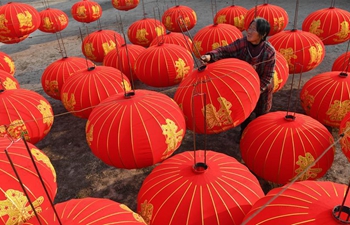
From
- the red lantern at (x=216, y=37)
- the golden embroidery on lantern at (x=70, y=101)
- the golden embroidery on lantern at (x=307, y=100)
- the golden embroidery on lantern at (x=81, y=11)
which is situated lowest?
the golden embroidery on lantern at (x=307, y=100)

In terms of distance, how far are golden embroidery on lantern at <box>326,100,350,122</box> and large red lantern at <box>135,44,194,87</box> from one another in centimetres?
332

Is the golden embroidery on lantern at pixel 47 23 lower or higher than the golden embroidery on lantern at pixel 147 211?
higher

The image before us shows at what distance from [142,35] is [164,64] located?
3710 millimetres

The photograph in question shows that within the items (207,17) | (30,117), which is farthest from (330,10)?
(207,17)

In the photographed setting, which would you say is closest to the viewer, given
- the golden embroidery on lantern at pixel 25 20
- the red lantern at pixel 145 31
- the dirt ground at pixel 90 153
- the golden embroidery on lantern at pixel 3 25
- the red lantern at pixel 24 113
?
the red lantern at pixel 24 113

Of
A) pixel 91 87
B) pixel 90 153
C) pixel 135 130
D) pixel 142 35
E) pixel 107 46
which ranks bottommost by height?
pixel 90 153

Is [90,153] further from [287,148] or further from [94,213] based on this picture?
[94,213]

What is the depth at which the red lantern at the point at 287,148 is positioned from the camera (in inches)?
169

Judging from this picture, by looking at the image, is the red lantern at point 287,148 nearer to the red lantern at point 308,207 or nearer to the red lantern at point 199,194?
the red lantern at point 199,194

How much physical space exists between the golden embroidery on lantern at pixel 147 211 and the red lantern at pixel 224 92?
1.36 meters

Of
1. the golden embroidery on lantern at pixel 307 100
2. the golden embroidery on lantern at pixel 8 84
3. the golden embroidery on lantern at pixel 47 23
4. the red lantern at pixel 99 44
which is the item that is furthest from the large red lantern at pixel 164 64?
the golden embroidery on lantern at pixel 47 23

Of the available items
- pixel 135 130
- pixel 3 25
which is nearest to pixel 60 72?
pixel 3 25

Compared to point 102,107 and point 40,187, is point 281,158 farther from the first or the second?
point 40,187

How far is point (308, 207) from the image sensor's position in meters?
2.35
